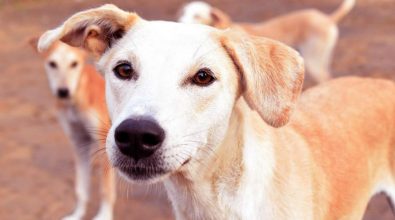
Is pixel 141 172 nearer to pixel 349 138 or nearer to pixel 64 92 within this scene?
pixel 349 138

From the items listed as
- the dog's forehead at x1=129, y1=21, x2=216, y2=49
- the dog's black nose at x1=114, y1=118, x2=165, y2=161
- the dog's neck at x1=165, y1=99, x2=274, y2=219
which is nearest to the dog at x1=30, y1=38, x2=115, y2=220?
the dog's neck at x1=165, y1=99, x2=274, y2=219

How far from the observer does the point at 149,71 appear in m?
2.36

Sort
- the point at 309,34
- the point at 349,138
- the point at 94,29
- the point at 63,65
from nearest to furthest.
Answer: the point at 94,29, the point at 349,138, the point at 63,65, the point at 309,34

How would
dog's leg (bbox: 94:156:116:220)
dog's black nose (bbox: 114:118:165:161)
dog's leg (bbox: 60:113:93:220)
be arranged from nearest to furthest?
dog's black nose (bbox: 114:118:165:161) < dog's leg (bbox: 94:156:116:220) < dog's leg (bbox: 60:113:93:220)

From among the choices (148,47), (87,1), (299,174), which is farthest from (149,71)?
(87,1)

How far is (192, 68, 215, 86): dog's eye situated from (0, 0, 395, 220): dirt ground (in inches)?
74.2

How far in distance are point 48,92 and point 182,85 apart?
6231mm

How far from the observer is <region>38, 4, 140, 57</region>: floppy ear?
2.64 meters

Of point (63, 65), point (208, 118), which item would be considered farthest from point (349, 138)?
point (63, 65)

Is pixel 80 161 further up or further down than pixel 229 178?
further down

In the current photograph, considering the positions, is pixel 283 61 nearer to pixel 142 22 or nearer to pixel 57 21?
pixel 142 22

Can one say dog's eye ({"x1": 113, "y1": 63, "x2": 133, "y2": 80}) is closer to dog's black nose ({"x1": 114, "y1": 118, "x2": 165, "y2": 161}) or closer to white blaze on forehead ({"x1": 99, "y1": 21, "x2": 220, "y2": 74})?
white blaze on forehead ({"x1": 99, "y1": 21, "x2": 220, "y2": 74})

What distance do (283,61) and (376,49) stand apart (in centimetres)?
662

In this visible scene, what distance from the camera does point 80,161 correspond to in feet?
17.6
